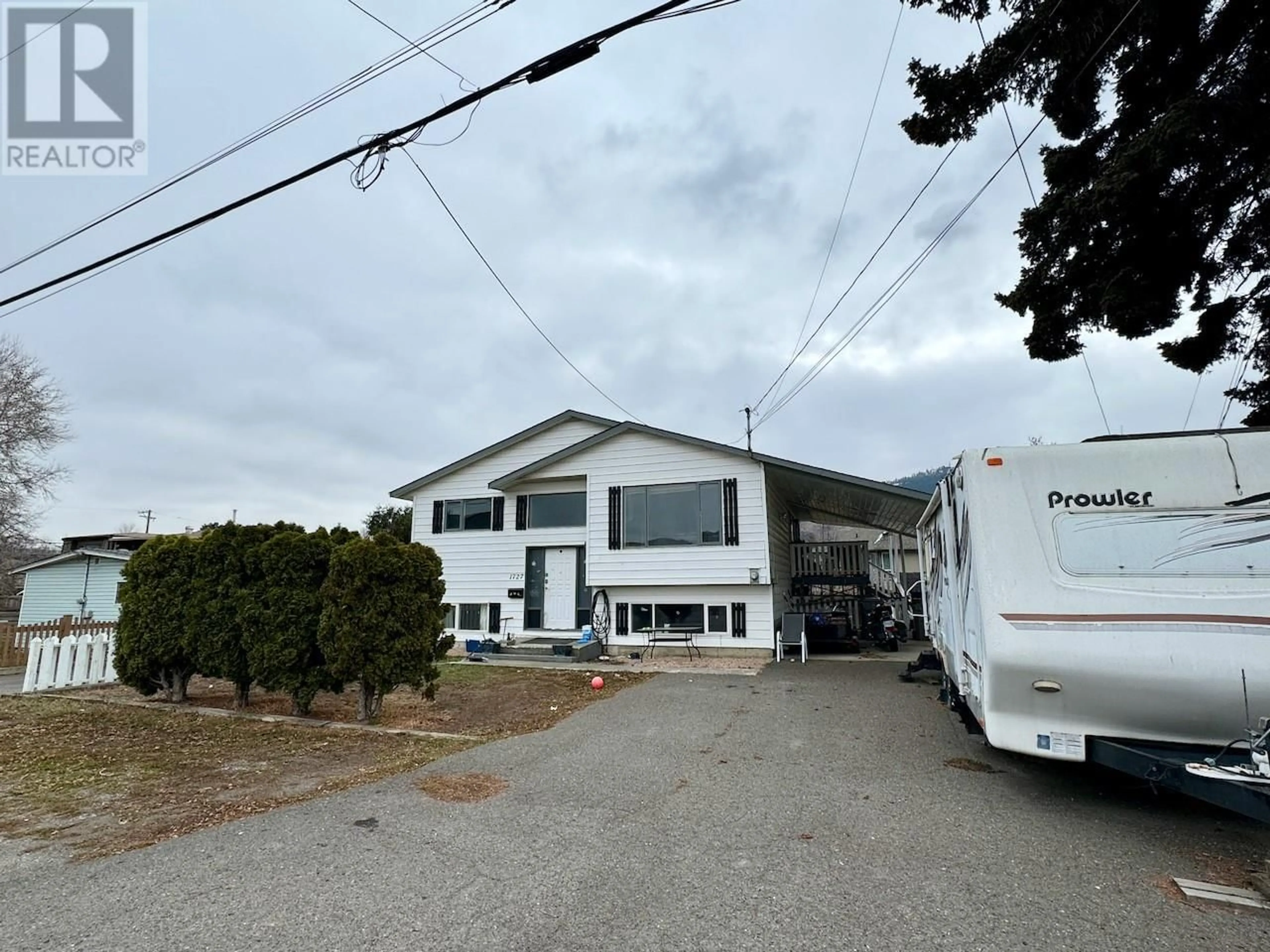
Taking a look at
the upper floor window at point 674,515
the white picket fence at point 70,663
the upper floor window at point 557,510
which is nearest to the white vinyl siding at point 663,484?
the upper floor window at point 674,515

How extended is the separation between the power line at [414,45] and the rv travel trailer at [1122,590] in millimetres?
5132

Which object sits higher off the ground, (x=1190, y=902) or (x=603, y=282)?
(x=603, y=282)

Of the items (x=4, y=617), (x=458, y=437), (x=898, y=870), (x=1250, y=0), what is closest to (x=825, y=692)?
(x=898, y=870)

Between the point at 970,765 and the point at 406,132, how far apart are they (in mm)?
7145

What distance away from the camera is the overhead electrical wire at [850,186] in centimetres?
730

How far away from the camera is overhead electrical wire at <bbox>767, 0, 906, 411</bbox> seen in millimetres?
7297

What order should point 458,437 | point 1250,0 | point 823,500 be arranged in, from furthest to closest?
point 458,437
point 823,500
point 1250,0

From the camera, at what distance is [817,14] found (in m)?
5.66

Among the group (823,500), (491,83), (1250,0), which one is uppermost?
(1250,0)

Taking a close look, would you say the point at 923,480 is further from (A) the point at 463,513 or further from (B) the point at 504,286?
(B) the point at 504,286

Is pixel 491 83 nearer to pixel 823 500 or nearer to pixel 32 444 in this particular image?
pixel 823 500

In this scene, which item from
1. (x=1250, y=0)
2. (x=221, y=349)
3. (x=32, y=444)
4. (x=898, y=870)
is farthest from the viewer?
(x=32, y=444)

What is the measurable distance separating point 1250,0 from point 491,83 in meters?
7.55

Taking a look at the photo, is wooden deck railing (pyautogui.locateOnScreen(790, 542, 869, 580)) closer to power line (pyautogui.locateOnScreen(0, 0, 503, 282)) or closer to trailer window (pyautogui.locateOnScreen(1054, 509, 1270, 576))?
trailer window (pyautogui.locateOnScreen(1054, 509, 1270, 576))
